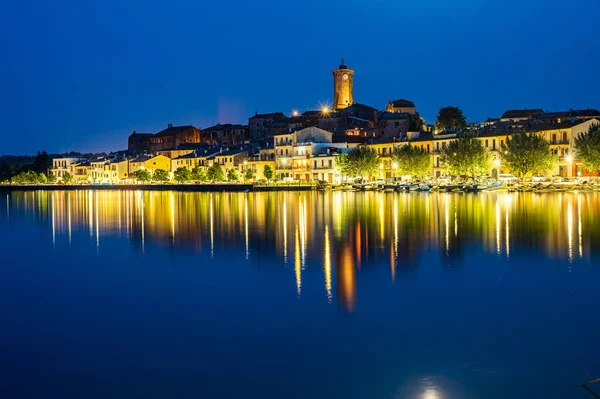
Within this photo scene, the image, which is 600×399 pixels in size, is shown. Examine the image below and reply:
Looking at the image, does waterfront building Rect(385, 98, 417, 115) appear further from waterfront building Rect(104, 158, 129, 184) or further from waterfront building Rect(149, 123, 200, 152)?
waterfront building Rect(104, 158, 129, 184)

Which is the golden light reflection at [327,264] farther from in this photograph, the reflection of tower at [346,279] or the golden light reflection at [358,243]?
the golden light reflection at [358,243]

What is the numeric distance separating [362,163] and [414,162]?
5103 mm

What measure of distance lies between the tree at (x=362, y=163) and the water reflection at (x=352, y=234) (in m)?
32.1

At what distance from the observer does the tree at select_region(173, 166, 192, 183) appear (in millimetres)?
85938

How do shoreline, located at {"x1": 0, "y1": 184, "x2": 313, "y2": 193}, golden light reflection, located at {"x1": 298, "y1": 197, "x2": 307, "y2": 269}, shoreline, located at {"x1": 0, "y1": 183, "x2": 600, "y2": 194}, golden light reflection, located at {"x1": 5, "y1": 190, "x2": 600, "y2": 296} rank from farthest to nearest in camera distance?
shoreline, located at {"x1": 0, "y1": 184, "x2": 313, "y2": 193} → shoreline, located at {"x1": 0, "y1": 183, "x2": 600, "y2": 194} → golden light reflection, located at {"x1": 298, "y1": 197, "x2": 307, "y2": 269} → golden light reflection, located at {"x1": 5, "y1": 190, "x2": 600, "y2": 296}

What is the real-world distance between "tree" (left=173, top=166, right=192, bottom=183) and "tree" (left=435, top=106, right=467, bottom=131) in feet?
102

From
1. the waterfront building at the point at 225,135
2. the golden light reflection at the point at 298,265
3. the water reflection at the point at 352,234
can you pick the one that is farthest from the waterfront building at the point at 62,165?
the golden light reflection at the point at 298,265

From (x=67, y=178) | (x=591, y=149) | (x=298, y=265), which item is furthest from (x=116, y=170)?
(x=298, y=265)

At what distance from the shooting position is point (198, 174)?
8456 centimetres

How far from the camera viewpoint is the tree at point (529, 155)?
180 feet

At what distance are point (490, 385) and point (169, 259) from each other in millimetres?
11933

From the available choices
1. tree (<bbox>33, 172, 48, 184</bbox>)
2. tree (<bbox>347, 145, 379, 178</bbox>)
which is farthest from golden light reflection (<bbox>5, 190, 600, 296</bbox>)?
tree (<bbox>33, 172, 48, 184</bbox>)

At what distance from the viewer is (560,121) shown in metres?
63.5

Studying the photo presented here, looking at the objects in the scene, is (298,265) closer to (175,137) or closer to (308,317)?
(308,317)
